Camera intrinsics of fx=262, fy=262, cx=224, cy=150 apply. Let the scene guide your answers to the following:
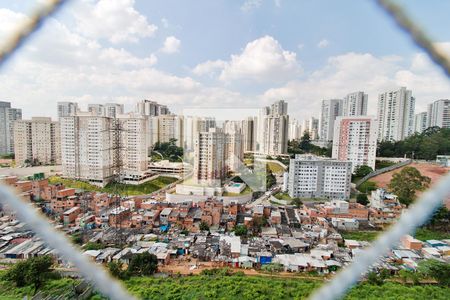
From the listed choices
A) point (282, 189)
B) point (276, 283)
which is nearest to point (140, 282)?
point (276, 283)

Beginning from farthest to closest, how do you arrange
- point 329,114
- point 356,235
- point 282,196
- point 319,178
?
point 329,114, point 282,196, point 319,178, point 356,235

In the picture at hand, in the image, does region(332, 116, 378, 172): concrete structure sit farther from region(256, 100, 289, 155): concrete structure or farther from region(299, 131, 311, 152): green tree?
region(299, 131, 311, 152): green tree

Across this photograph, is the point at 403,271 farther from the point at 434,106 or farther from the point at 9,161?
the point at 434,106

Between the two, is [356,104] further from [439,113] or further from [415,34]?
[415,34]

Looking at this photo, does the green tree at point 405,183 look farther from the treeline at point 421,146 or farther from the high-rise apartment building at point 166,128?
the high-rise apartment building at point 166,128

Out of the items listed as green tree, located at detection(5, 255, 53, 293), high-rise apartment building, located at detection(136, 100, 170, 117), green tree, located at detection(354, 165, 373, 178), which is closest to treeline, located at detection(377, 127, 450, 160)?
green tree, located at detection(354, 165, 373, 178)

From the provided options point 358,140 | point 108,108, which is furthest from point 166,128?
point 358,140
